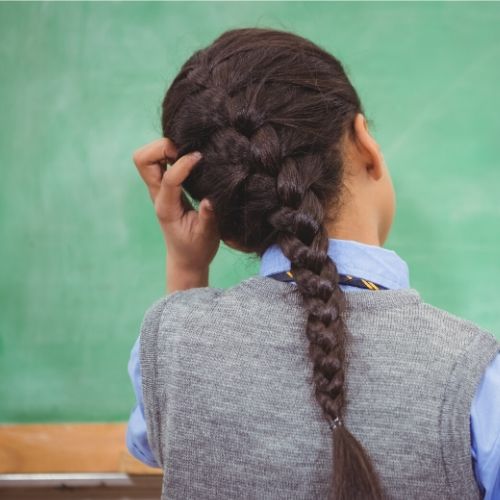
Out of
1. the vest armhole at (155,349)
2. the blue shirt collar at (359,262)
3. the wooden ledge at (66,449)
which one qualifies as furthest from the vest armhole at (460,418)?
the wooden ledge at (66,449)

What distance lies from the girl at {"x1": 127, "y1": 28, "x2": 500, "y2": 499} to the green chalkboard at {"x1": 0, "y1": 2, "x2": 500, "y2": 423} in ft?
1.06

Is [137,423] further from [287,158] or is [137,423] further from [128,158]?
[128,158]

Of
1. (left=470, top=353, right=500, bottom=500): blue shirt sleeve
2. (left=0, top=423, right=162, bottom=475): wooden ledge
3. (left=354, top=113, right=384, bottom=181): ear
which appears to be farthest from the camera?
(left=0, top=423, right=162, bottom=475): wooden ledge

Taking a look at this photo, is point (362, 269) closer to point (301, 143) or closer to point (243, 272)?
point (301, 143)

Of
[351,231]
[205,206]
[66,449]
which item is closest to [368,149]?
[351,231]

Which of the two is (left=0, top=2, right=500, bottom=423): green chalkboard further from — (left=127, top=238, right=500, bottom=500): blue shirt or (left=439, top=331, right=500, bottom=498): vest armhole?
(left=439, top=331, right=500, bottom=498): vest armhole

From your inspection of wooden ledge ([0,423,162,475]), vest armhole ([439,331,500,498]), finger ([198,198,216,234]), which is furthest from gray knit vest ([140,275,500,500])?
wooden ledge ([0,423,162,475])

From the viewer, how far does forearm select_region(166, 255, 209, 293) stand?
2.54ft

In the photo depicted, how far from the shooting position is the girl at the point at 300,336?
1.65ft

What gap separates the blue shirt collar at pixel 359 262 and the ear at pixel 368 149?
84 millimetres

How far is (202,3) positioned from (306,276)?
0.63 metres

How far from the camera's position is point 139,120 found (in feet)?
3.18

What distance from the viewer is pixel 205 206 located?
0.65 metres

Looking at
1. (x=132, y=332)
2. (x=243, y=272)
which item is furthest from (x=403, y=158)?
(x=132, y=332)
